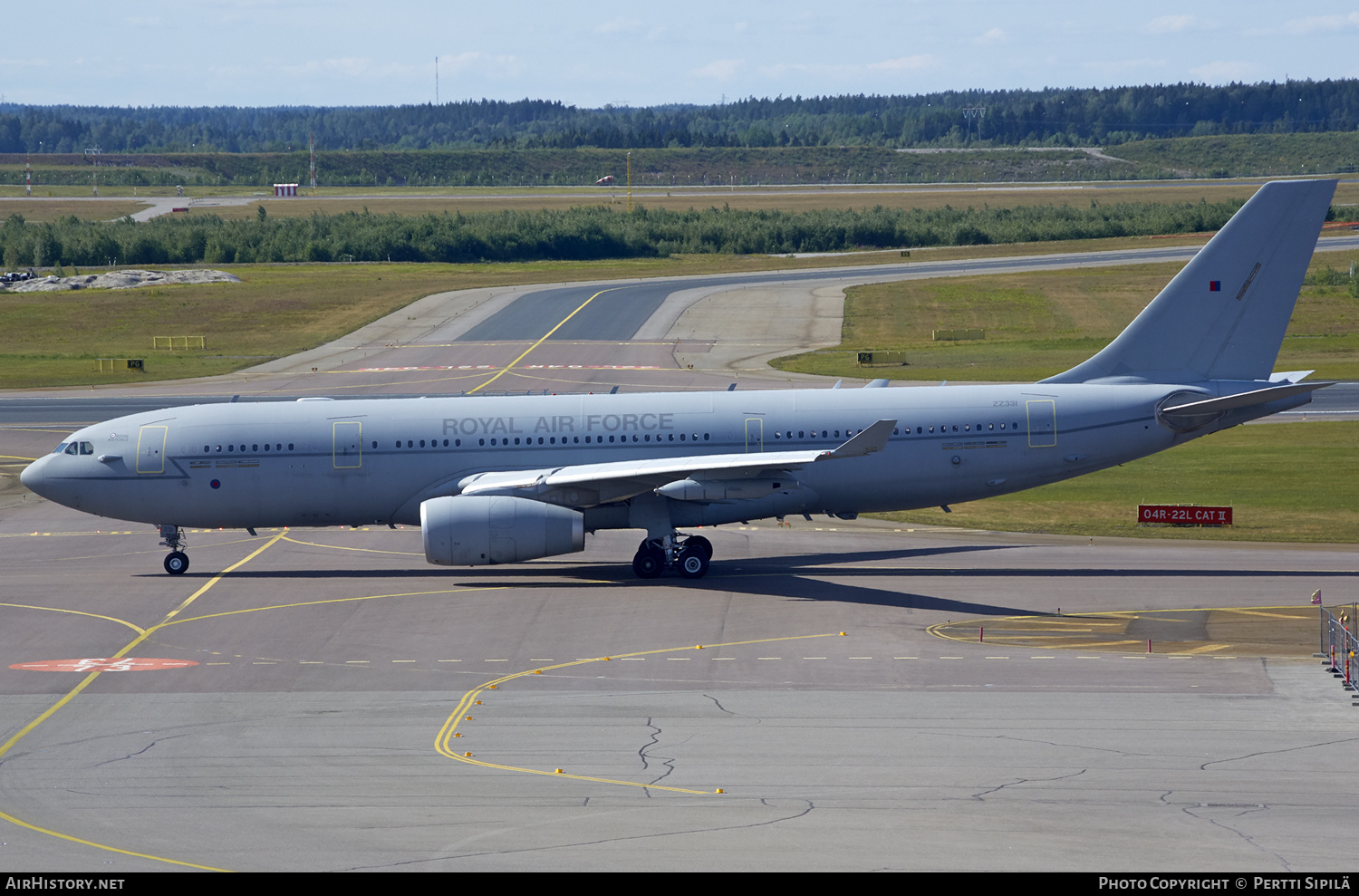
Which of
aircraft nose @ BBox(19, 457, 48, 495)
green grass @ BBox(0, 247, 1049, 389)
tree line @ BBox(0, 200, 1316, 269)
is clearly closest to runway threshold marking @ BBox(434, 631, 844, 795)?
Answer: aircraft nose @ BBox(19, 457, 48, 495)

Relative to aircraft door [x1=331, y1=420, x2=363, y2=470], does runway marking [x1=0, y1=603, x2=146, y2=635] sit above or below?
below

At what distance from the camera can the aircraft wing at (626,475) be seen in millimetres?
33625

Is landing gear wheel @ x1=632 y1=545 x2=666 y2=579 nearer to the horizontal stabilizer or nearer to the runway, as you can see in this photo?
the runway

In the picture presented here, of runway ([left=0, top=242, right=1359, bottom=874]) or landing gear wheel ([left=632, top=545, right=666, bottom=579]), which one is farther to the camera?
landing gear wheel ([left=632, top=545, right=666, bottom=579])

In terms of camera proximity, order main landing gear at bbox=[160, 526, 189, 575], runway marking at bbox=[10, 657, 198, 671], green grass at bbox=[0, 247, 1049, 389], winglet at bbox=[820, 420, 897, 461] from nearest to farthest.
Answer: runway marking at bbox=[10, 657, 198, 671], winglet at bbox=[820, 420, 897, 461], main landing gear at bbox=[160, 526, 189, 575], green grass at bbox=[0, 247, 1049, 389]

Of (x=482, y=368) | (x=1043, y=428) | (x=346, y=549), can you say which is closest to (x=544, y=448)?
(x=346, y=549)

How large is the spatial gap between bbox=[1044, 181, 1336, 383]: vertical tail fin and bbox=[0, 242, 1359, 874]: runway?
18.5 ft

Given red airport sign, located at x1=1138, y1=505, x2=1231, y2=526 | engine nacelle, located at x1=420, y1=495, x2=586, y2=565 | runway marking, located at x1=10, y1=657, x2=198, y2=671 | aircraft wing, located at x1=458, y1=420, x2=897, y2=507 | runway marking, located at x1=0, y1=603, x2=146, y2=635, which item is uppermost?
aircraft wing, located at x1=458, y1=420, x2=897, y2=507

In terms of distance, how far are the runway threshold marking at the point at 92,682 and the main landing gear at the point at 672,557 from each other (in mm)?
11996

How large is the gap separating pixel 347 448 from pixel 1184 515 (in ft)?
84.7

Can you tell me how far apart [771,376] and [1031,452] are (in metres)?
36.3

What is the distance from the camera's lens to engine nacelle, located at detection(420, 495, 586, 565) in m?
33.9

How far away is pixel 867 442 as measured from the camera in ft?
107

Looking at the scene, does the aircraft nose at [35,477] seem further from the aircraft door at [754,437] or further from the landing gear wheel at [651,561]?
the aircraft door at [754,437]
